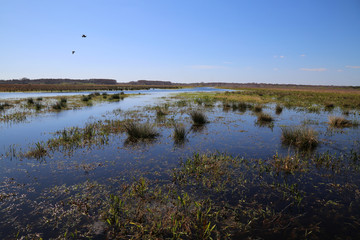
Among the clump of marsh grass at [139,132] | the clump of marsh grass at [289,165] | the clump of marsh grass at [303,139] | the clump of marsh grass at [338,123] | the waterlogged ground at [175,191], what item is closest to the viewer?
the waterlogged ground at [175,191]

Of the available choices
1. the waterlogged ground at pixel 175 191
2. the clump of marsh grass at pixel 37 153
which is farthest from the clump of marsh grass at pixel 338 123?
the clump of marsh grass at pixel 37 153

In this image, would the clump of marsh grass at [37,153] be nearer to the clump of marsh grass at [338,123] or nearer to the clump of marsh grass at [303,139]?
the clump of marsh grass at [303,139]

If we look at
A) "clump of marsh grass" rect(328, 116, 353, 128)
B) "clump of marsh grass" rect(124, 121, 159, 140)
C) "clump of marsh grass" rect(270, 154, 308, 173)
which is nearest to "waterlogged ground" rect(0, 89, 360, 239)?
"clump of marsh grass" rect(270, 154, 308, 173)

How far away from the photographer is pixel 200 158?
27.8 ft

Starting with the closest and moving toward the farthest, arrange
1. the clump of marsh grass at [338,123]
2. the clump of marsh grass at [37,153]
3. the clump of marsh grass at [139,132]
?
the clump of marsh grass at [37,153] < the clump of marsh grass at [139,132] < the clump of marsh grass at [338,123]

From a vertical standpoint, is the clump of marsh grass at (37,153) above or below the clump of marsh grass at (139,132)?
below

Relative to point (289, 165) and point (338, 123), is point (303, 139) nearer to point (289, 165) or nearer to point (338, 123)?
point (289, 165)

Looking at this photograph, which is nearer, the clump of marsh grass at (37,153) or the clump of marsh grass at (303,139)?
the clump of marsh grass at (37,153)

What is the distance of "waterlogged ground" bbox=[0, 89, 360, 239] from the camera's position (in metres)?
4.43

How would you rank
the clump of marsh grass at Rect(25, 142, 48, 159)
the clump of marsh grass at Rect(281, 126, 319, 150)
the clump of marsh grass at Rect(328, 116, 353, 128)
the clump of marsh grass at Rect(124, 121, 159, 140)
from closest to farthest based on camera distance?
the clump of marsh grass at Rect(25, 142, 48, 159) → the clump of marsh grass at Rect(281, 126, 319, 150) → the clump of marsh grass at Rect(124, 121, 159, 140) → the clump of marsh grass at Rect(328, 116, 353, 128)

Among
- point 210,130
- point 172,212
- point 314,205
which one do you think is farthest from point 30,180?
point 210,130

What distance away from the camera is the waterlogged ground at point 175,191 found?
4.43m

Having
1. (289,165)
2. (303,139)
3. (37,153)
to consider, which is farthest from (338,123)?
(37,153)

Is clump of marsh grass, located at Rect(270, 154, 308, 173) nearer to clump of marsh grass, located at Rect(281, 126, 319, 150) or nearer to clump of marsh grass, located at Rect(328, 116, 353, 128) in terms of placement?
clump of marsh grass, located at Rect(281, 126, 319, 150)
